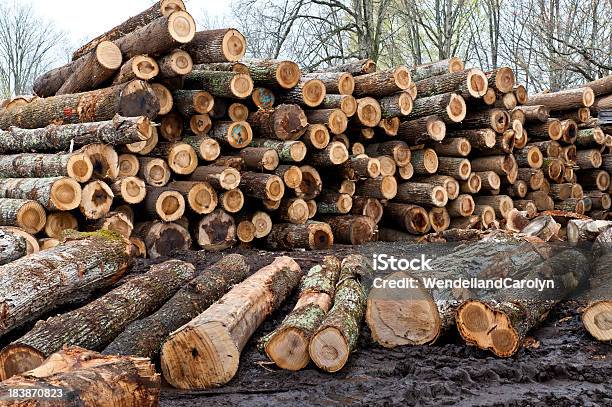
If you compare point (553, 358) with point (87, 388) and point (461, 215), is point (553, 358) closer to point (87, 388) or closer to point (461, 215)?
point (87, 388)

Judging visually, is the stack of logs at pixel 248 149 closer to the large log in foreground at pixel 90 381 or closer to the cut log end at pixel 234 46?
the cut log end at pixel 234 46

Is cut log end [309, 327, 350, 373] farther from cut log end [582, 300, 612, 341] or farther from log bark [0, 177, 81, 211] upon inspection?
log bark [0, 177, 81, 211]

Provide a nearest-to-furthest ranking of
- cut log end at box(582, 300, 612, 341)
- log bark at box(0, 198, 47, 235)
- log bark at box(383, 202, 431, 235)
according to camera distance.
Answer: cut log end at box(582, 300, 612, 341) → log bark at box(0, 198, 47, 235) → log bark at box(383, 202, 431, 235)

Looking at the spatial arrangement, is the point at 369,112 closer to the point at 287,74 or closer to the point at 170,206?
the point at 287,74

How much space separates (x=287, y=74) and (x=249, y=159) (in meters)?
1.23

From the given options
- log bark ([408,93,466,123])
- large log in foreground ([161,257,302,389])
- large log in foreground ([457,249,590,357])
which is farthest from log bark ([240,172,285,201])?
large log in foreground ([161,257,302,389])

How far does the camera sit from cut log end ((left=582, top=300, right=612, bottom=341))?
411 cm

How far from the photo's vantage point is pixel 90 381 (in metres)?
2.73

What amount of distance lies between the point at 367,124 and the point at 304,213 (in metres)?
1.64

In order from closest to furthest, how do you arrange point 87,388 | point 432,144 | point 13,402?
point 13,402 < point 87,388 < point 432,144

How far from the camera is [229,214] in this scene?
767cm

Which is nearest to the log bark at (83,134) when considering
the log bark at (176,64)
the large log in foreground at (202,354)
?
the log bark at (176,64)

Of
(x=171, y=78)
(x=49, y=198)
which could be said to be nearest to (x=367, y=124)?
(x=171, y=78)

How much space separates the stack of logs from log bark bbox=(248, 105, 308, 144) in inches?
0.8
